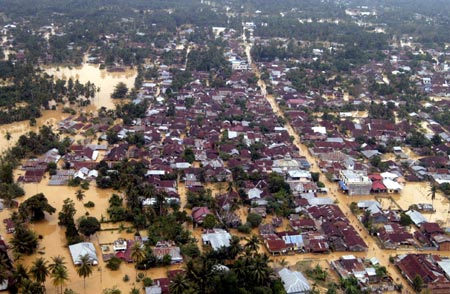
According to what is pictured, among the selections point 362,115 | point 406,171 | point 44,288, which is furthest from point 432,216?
point 44,288

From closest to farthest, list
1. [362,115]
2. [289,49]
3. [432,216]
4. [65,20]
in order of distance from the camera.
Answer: [432,216]
[362,115]
[289,49]
[65,20]

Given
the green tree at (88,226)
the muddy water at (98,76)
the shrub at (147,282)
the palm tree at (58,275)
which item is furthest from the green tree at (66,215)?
the muddy water at (98,76)

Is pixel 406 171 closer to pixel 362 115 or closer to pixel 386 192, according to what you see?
pixel 386 192

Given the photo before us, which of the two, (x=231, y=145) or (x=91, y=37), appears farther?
(x=91, y=37)

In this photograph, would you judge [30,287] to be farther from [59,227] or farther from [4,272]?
[59,227]

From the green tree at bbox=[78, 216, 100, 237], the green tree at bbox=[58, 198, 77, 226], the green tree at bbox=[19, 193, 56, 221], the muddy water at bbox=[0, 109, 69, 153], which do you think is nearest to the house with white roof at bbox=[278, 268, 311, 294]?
the green tree at bbox=[78, 216, 100, 237]

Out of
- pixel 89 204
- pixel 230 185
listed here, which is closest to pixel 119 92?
pixel 89 204

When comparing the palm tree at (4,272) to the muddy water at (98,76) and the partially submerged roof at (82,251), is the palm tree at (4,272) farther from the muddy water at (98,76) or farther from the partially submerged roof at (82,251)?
the muddy water at (98,76)

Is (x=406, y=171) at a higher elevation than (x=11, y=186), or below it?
Answer: below
